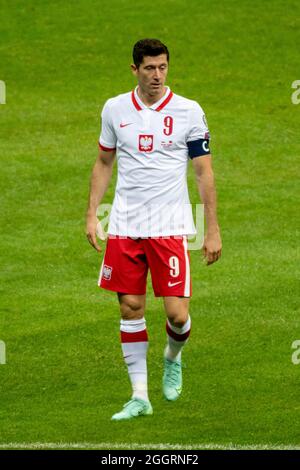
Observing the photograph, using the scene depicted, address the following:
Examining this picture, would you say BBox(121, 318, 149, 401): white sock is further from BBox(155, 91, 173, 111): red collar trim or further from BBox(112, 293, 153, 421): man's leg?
BBox(155, 91, 173, 111): red collar trim

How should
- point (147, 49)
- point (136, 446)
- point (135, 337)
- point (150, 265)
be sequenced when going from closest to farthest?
point (136, 446) < point (147, 49) < point (150, 265) < point (135, 337)

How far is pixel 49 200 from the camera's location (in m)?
19.1

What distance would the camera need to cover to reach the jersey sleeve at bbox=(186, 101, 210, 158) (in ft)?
33.5

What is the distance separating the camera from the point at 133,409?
34.1ft

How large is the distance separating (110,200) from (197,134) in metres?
8.76

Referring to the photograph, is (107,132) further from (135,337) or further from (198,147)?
(135,337)

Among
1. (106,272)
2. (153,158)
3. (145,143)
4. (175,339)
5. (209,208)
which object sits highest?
(145,143)

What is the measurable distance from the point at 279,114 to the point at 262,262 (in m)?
7.70

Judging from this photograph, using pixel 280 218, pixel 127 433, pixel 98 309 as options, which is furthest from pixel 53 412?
pixel 280 218

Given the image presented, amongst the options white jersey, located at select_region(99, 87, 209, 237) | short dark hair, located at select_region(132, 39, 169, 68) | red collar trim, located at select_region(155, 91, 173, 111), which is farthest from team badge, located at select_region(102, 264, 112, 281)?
short dark hair, located at select_region(132, 39, 169, 68)

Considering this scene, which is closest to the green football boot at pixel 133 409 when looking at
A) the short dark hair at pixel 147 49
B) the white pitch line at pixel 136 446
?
the white pitch line at pixel 136 446

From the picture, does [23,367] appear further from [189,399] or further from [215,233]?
[215,233]

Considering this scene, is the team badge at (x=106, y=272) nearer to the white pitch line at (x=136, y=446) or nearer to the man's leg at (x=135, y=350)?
the man's leg at (x=135, y=350)

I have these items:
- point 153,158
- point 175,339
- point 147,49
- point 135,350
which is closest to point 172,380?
point 175,339
